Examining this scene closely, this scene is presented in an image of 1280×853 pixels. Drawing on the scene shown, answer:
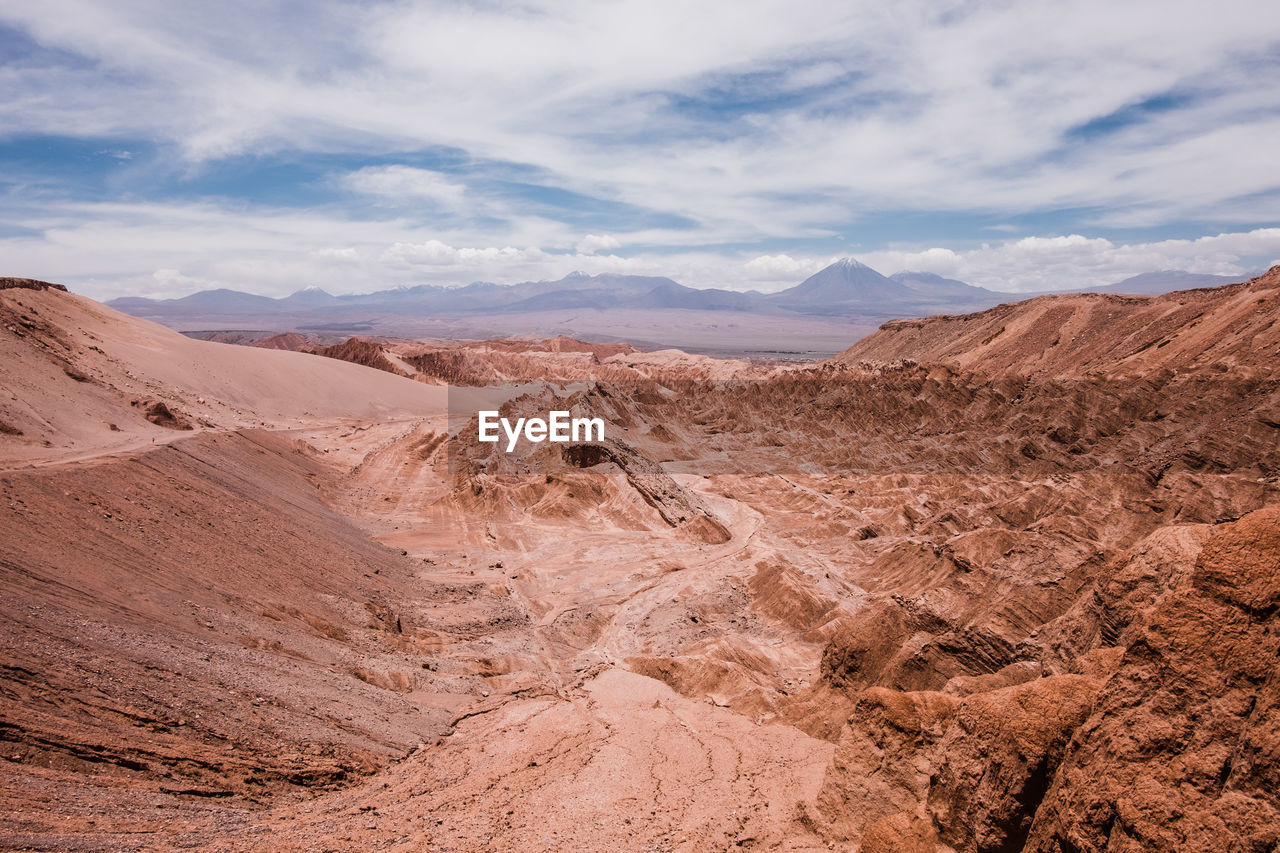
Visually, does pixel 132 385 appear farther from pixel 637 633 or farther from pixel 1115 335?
pixel 1115 335

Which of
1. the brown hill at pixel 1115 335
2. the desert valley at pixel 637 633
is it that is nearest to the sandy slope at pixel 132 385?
the desert valley at pixel 637 633

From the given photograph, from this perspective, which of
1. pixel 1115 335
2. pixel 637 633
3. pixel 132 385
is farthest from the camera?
pixel 1115 335

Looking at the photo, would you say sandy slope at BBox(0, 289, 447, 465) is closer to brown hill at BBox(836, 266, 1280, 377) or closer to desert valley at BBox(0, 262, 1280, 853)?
desert valley at BBox(0, 262, 1280, 853)

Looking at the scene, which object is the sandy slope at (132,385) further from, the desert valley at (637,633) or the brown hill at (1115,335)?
the brown hill at (1115,335)

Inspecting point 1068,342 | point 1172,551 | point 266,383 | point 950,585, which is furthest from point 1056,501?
point 266,383

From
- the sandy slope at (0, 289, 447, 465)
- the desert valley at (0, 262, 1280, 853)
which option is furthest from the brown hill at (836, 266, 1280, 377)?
the sandy slope at (0, 289, 447, 465)

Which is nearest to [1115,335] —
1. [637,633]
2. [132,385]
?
[637,633]
